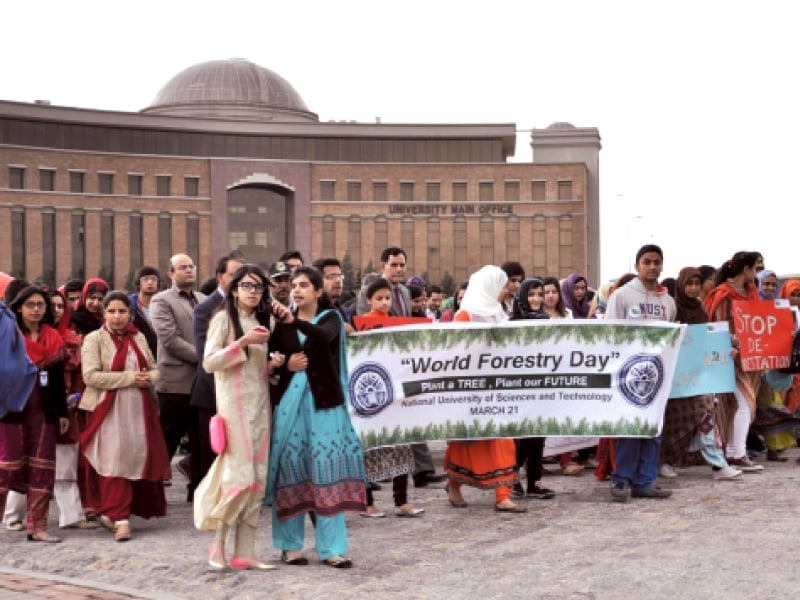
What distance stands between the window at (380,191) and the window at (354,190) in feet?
3.97

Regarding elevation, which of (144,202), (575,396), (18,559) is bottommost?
(18,559)

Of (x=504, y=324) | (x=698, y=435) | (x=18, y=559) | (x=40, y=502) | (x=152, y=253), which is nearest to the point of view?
(x=18, y=559)

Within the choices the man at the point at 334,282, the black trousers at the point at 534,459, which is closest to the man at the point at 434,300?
the black trousers at the point at 534,459

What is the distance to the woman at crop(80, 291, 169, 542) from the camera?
8758 mm

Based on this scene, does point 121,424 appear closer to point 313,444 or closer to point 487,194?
point 313,444

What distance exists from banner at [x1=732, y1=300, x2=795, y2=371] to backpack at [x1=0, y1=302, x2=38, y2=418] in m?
6.54

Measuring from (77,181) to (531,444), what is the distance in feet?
285

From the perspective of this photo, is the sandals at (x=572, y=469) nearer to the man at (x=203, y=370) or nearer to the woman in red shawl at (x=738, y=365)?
the woman in red shawl at (x=738, y=365)

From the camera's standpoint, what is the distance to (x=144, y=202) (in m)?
94.9

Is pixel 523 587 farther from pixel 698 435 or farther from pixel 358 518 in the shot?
pixel 698 435

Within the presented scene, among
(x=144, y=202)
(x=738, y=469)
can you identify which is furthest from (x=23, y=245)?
(x=738, y=469)

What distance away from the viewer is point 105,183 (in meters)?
93.4

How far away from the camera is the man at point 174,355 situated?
34.3 ft

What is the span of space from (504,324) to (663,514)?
1849 millimetres
